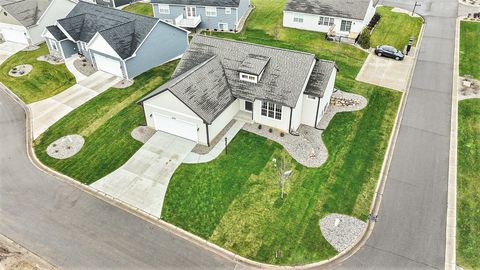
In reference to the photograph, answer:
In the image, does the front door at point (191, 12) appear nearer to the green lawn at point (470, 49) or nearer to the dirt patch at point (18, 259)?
the green lawn at point (470, 49)

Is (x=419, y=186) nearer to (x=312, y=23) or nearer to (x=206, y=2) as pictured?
(x=312, y=23)

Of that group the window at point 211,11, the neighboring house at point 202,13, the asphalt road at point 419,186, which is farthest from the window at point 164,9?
the asphalt road at point 419,186

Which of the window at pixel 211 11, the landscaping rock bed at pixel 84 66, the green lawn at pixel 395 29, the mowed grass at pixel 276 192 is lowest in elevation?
the mowed grass at pixel 276 192

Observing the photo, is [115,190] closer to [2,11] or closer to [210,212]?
[210,212]

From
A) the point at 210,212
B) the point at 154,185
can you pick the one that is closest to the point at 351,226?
the point at 210,212

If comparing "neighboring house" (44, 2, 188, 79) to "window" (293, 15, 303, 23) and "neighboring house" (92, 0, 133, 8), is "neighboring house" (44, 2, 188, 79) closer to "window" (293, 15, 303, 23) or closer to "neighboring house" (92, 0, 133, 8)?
"neighboring house" (92, 0, 133, 8)
